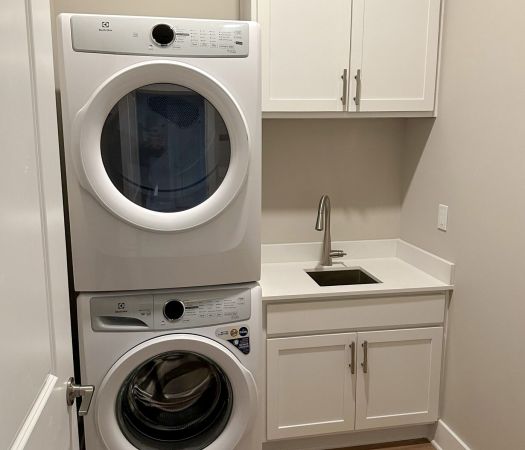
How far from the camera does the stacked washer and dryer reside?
1664mm

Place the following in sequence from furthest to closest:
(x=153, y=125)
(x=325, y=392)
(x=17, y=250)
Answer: (x=325, y=392) → (x=153, y=125) → (x=17, y=250)

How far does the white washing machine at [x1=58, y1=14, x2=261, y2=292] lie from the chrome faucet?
594 millimetres

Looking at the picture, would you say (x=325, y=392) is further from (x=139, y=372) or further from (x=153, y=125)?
(x=153, y=125)

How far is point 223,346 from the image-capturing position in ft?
6.16

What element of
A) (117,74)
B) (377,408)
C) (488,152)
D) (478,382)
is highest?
(117,74)

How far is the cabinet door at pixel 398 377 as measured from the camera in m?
2.22

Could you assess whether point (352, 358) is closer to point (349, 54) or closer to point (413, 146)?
point (413, 146)

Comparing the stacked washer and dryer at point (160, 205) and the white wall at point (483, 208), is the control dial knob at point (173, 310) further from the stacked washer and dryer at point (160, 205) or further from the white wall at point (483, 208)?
the white wall at point (483, 208)

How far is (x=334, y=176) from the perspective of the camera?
8.59 feet

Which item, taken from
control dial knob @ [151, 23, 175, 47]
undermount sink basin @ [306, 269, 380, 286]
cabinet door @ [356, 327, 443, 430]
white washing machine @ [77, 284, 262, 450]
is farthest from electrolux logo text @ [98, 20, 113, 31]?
cabinet door @ [356, 327, 443, 430]

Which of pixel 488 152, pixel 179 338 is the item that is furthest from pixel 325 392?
pixel 488 152

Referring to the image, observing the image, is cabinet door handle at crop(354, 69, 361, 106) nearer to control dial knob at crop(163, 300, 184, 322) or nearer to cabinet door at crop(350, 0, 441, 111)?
cabinet door at crop(350, 0, 441, 111)

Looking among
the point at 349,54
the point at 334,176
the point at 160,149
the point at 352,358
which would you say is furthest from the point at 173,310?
the point at 349,54

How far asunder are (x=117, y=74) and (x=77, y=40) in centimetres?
17
